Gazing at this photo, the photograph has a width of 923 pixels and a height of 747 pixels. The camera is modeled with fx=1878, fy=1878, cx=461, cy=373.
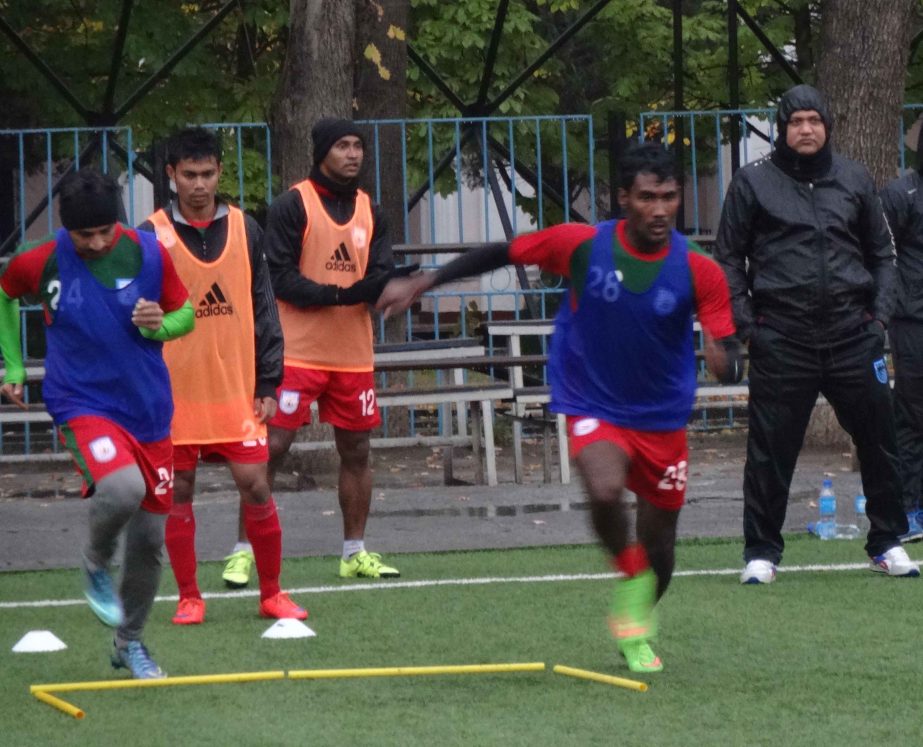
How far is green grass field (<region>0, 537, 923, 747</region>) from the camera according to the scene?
5.44m

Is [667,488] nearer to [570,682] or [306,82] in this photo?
[570,682]

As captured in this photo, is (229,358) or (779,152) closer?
(229,358)

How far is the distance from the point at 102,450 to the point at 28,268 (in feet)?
2.24

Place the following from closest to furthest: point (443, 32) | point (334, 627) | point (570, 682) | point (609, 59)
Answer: point (570, 682) → point (334, 627) → point (443, 32) → point (609, 59)

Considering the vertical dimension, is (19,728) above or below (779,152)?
below

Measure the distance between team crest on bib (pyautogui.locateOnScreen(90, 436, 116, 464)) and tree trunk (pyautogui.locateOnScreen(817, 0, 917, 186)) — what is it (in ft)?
29.7

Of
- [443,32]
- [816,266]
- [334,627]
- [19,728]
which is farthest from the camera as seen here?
[443,32]

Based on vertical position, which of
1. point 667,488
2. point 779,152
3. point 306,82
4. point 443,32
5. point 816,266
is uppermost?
point 443,32

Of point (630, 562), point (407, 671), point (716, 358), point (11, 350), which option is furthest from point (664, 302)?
point (11, 350)

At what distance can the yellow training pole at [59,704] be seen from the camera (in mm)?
5668

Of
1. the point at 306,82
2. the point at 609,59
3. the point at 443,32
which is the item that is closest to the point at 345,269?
the point at 306,82

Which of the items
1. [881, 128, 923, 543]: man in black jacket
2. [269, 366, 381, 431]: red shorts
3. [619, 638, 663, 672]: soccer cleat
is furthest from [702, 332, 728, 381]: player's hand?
[881, 128, 923, 543]: man in black jacket

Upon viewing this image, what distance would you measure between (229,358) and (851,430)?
291 centimetres

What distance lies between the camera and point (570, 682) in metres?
6.16
